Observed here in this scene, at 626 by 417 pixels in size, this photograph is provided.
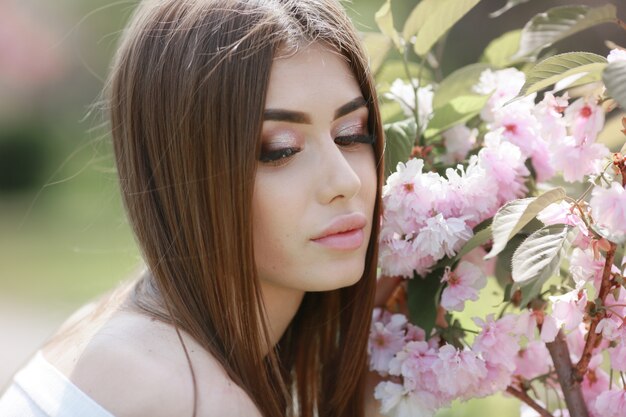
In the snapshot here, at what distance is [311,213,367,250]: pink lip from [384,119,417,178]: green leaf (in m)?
0.17

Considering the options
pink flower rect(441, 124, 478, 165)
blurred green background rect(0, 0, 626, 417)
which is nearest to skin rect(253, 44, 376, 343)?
pink flower rect(441, 124, 478, 165)

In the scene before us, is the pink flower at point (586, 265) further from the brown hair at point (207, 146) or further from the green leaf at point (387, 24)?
the green leaf at point (387, 24)

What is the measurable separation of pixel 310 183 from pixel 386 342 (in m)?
0.33

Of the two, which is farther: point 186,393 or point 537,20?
point 537,20

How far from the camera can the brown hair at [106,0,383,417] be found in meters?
1.24

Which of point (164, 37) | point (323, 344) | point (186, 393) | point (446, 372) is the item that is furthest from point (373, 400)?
point (164, 37)

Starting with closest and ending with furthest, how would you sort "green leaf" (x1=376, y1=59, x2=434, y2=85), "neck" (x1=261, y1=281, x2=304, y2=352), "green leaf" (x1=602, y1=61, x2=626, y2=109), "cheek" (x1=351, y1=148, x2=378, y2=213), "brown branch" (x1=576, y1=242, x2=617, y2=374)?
"green leaf" (x1=602, y1=61, x2=626, y2=109) → "brown branch" (x1=576, y1=242, x2=617, y2=374) → "cheek" (x1=351, y1=148, x2=378, y2=213) → "neck" (x1=261, y1=281, x2=304, y2=352) → "green leaf" (x1=376, y1=59, x2=434, y2=85)

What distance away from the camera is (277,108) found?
124cm

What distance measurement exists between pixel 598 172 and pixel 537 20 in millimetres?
274

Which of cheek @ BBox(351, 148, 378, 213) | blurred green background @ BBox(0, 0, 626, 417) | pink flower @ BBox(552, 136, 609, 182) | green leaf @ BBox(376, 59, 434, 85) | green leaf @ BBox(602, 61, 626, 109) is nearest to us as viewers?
green leaf @ BBox(602, 61, 626, 109)

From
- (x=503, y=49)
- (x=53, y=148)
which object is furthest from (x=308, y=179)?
(x=53, y=148)

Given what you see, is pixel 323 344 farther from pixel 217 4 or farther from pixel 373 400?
pixel 217 4

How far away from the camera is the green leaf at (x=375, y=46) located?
1.52 meters

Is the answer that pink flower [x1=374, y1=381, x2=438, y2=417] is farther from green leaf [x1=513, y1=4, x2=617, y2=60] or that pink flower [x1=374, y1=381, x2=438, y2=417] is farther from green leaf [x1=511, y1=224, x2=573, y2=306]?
green leaf [x1=513, y1=4, x2=617, y2=60]
